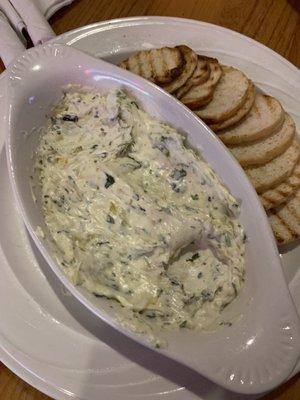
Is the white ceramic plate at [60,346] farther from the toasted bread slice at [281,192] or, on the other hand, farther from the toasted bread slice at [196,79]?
the toasted bread slice at [196,79]

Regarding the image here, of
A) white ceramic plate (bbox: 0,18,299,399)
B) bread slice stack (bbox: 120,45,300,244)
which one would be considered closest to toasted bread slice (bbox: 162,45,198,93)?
bread slice stack (bbox: 120,45,300,244)

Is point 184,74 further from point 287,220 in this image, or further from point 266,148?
point 287,220

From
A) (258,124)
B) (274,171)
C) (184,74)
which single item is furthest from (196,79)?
(274,171)

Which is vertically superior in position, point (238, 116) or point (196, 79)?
point (196, 79)

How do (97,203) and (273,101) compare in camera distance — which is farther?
(273,101)

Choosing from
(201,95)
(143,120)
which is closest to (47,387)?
(143,120)

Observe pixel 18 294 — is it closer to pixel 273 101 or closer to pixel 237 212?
pixel 237 212

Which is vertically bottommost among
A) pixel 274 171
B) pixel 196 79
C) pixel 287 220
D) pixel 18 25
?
pixel 287 220
